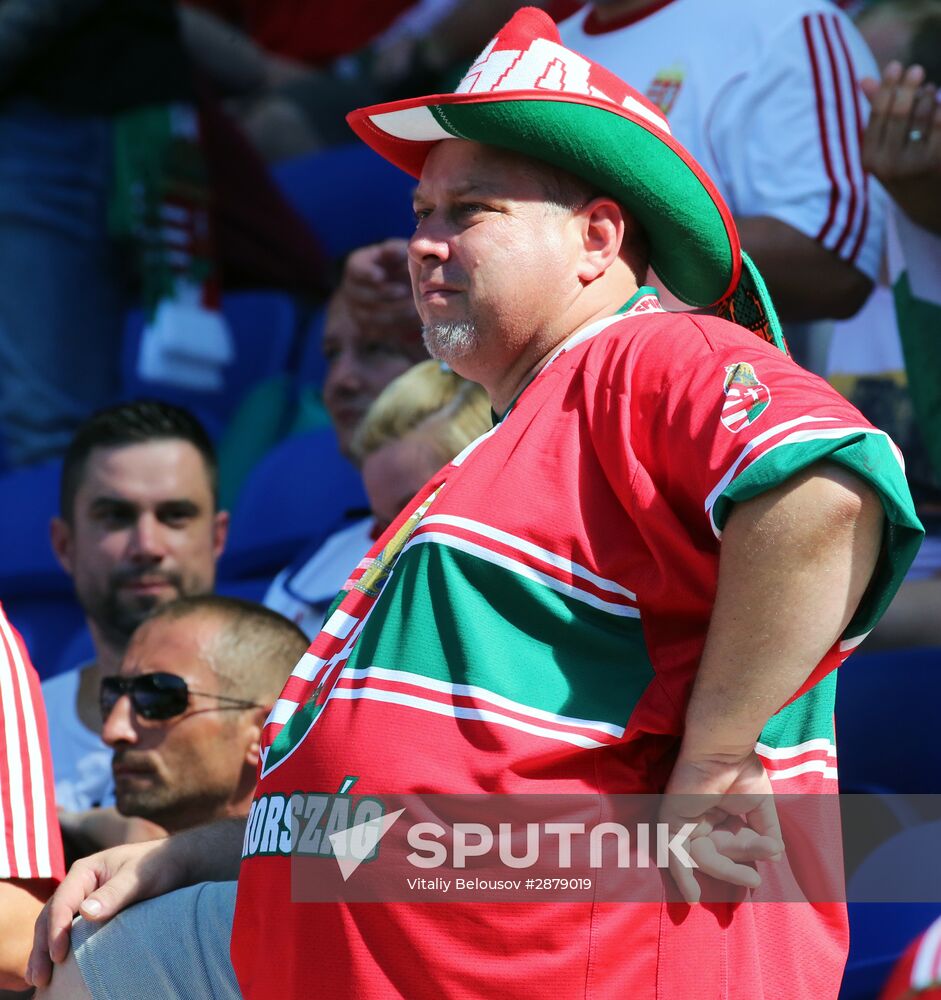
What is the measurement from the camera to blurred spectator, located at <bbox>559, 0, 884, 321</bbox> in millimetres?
3359

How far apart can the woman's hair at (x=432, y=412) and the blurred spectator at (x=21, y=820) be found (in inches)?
45.5

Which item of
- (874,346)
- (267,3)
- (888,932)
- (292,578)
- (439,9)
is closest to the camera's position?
(888,932)

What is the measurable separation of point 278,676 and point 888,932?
115 centimetres

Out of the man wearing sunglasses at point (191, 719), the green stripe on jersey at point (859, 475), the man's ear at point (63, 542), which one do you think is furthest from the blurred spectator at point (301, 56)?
the green stripe on jersey at point (859, 475)

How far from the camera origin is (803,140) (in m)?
3.45

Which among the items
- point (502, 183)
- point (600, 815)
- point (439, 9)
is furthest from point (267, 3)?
point (600, 815)

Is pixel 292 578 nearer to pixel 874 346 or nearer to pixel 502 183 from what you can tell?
pixel 874 346

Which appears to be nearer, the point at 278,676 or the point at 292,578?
the point at 278,676

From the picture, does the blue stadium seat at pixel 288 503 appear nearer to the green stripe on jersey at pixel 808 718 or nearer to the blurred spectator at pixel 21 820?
the blurred spectator at pixel 21 820

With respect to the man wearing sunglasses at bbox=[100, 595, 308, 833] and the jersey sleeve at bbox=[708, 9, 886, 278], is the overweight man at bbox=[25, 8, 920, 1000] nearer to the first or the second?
the man wearing sunglasses at bbox=[100, 595, 308, 833]

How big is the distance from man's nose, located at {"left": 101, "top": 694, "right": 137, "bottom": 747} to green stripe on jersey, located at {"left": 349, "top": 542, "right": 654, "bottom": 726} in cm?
118

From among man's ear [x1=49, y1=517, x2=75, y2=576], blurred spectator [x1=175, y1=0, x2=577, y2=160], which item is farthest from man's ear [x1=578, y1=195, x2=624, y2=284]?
blurred spectator [x1=175, y1=0, x2=577, y2=160]

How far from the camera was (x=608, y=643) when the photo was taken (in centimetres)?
178

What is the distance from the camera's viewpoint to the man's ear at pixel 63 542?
160 inches
